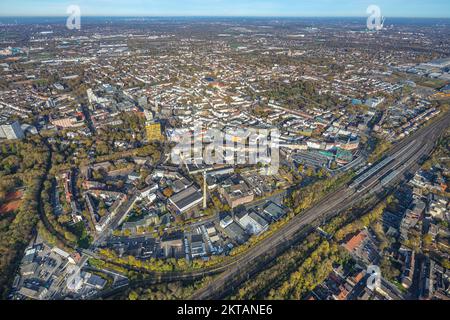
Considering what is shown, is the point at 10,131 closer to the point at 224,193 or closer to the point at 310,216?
the point at 224,193

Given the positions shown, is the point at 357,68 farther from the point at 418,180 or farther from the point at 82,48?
the point at 82,48

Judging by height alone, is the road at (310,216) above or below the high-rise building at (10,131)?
below

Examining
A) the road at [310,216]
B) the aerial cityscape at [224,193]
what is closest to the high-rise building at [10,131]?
the aerial cityscape at [224,193]

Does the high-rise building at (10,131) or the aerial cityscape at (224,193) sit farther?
the high-rise building at (10,131)

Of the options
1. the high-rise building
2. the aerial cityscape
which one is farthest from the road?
the high-rise building

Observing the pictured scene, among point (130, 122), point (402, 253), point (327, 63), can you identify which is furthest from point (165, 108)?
point (327, 63)

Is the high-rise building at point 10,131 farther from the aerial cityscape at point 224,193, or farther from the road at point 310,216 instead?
the road at point 310,216

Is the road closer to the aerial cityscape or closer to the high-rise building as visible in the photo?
the aerial cityscape
